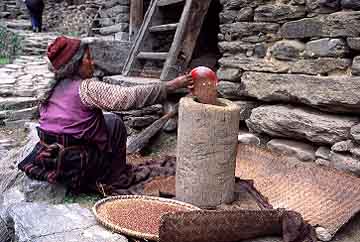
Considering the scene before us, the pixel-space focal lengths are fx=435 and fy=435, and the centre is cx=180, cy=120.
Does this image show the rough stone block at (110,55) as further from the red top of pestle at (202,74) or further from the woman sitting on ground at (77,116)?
the red top of pestle at (202,74)

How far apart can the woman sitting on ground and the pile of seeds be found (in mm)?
442

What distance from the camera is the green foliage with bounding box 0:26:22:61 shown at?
10.4 metres

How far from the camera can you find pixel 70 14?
1194 centimetres

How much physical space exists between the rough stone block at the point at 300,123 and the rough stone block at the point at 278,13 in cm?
72

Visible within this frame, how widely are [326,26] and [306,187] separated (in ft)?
3.83

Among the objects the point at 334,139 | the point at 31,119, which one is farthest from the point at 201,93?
the point at 31,119

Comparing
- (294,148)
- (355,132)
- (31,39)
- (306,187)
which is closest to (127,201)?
(306,187)

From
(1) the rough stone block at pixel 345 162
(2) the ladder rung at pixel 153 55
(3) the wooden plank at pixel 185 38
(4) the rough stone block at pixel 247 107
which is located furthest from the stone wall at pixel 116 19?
(1) the rough stone block at pixel 345 162

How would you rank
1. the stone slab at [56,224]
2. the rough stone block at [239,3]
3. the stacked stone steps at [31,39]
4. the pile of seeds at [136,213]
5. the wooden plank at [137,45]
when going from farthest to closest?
1. the stacked stone steps at [31,39]
2. the wooden plank at [137,45]
3. the rough stone block at [239,3]
4. the pile of seeds at [136,213]
5. the stone slab at [56,224]

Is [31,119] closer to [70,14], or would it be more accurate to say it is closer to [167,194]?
[167,194]

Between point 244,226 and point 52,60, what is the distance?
1.60 meters

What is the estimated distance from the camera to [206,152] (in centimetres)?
265

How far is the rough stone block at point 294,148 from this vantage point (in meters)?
3.34

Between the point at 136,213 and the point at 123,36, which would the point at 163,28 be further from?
the point at 136,213
